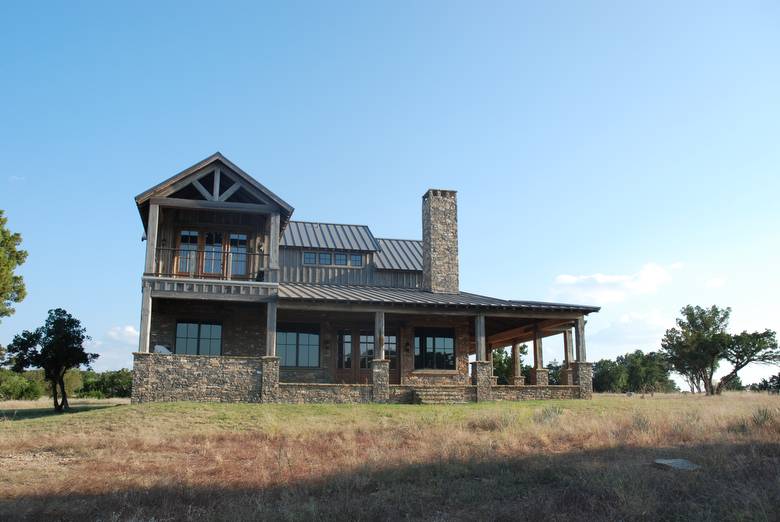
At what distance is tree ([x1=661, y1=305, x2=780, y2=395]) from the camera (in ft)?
128

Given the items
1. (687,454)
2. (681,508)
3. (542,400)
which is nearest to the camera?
(681,508)

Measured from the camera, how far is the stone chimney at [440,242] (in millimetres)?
28875

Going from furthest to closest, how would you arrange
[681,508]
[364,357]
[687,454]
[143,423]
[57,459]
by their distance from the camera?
[364,357], [143,423], [57,459], [687,454], [681,508]

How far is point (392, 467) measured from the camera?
11.7 meters

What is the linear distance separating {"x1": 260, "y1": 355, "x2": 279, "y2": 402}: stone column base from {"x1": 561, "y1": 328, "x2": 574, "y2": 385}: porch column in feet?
37.6

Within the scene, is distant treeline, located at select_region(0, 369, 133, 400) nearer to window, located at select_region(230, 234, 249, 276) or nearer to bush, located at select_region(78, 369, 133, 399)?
bush, located at select_region(78, 369, 133, 399)

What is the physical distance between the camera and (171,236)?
2558 centimetres

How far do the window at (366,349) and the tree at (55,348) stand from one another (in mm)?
10350

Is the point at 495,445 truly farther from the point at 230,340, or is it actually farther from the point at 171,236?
the point at 171,236

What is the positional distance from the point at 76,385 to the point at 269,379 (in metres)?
22.6

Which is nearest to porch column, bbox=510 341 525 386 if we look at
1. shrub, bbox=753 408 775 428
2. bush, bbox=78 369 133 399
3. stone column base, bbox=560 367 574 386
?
stone column base, bbox=560 367 574 386

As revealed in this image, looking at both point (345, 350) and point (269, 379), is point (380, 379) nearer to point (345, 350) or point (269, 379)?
point (269, 379)

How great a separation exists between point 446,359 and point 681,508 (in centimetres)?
1933

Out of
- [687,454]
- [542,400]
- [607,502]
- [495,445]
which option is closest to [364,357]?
[542,400]
